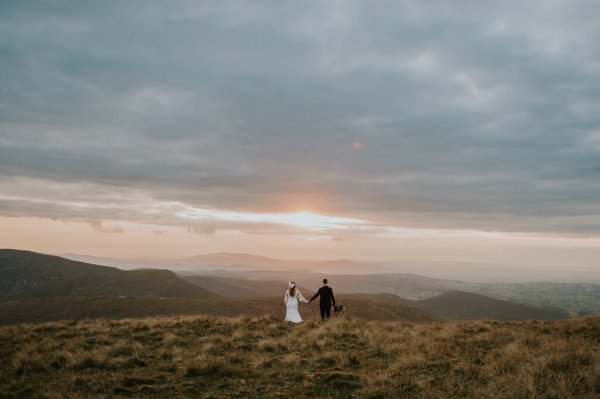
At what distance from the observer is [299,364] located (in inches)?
449

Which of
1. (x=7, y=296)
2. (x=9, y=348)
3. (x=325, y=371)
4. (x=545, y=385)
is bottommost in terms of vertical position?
(x=7, y=296)

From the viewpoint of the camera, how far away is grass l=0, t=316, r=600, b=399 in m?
8.81

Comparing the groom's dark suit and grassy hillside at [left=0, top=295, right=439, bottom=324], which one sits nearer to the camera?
the groom's dark suit

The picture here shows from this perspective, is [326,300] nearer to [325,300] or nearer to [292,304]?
[325,300]

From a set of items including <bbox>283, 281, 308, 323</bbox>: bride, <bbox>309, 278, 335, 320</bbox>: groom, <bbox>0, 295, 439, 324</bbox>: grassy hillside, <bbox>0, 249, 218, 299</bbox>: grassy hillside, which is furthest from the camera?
<bbox>0, 249, 218, 299</bbox>: grassy hillside

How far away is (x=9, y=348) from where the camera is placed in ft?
45.8

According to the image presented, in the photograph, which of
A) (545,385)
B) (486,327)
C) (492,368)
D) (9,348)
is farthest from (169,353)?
(486,327)

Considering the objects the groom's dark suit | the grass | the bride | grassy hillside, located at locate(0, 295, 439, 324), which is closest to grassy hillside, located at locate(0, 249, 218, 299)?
grassy hillside, located at locate(0, 295, 439, 324)

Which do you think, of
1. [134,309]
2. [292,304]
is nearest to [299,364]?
[292,304]

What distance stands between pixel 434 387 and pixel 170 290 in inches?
6588

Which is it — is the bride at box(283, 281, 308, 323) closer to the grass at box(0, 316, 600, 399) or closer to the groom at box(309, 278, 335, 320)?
the groom at box(309, 278, 335, 320)

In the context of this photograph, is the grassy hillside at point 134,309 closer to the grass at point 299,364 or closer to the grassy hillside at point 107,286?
the grassy hillside at point 107,286

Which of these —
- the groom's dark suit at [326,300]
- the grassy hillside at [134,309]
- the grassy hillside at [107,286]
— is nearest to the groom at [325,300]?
the groom's dark suit at [326,300]

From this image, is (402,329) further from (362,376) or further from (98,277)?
(98,277)
